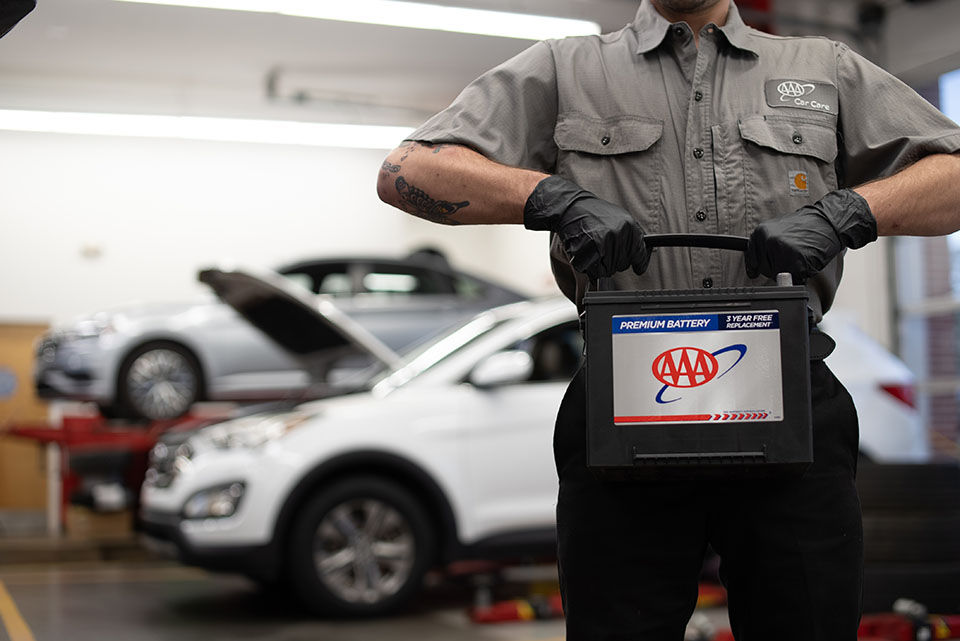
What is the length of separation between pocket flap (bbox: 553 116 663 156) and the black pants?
0.45 metres

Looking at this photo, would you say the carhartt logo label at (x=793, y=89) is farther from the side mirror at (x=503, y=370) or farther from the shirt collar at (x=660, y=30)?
the side mirror at (x=503, y=370)

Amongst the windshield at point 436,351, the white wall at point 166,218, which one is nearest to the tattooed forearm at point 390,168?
the windshield at point 436,351

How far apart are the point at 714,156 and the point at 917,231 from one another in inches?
13.5

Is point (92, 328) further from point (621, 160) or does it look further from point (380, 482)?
point (621, 160)

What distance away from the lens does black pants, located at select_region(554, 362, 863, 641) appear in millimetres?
1677

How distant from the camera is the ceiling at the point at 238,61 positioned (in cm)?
1057

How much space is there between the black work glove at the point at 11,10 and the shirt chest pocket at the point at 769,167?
1357 mm

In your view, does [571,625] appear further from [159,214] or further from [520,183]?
[159,214]

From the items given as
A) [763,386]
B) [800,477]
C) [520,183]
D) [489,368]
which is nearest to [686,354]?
[763,386]

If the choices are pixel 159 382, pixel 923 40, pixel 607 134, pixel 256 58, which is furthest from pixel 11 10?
pixel 256 58

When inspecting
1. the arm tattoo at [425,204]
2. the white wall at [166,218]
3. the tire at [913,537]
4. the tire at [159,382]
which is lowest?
the tire at [913,537]

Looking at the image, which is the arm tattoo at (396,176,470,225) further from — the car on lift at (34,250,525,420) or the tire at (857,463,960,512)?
the car on lift at (34,250,525,420)

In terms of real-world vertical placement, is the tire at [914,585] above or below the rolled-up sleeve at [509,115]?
below

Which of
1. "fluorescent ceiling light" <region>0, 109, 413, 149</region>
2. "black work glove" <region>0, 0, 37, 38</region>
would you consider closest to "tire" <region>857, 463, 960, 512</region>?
"black work glove" <region>0, 0, 37, 38</region>
